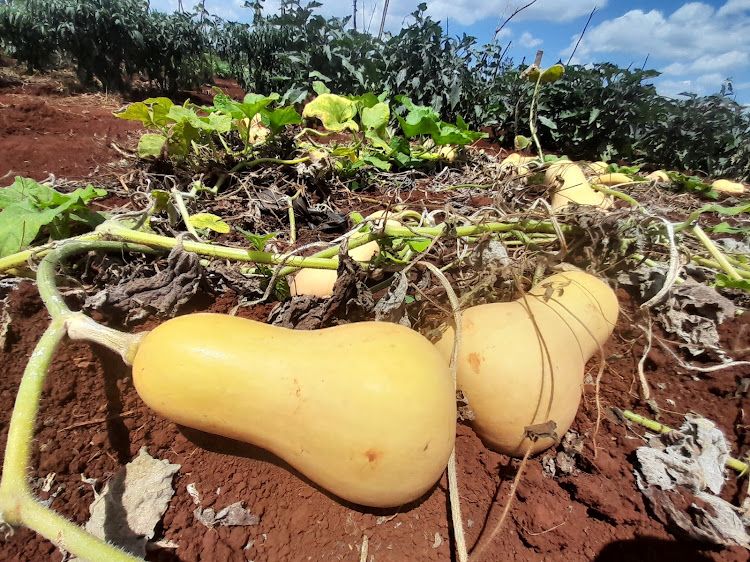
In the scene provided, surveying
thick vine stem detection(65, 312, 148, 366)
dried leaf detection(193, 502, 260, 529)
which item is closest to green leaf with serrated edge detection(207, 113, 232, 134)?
thick vine stem detection(65, 312, 148, 366)

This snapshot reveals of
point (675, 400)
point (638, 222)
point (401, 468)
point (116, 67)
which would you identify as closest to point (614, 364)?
point (675, 400)

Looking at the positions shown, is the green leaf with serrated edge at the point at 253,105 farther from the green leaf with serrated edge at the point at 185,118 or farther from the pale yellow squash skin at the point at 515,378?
the pale yellow squash skin at the point at 515,378

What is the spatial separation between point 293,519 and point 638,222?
→ 1.50 metres

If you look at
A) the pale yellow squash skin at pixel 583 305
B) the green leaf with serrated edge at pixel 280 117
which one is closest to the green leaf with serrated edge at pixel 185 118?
the green leaf with serrated edge at pixel 280 117

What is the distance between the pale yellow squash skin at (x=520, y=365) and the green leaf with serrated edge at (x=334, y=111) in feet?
6.83

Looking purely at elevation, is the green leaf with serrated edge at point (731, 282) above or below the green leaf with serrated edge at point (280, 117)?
below

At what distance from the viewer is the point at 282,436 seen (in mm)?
994

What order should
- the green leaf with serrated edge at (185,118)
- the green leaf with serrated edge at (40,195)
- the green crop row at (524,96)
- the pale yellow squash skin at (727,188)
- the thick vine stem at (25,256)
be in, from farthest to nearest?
the green crop row at (524,96), the pale yellow squash skin at (727,188), the green leaf with serrated edge at (185,118), the green leaf with serrated edge at (40,195), the thick vine stem at (25,256)

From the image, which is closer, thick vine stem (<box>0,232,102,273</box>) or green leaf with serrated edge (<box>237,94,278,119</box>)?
thick vine stem (<box>0,232,102,273</box>)

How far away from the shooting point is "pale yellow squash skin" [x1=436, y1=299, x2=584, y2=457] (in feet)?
3.75

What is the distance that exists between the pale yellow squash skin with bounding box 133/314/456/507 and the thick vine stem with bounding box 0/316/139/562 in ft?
0.63

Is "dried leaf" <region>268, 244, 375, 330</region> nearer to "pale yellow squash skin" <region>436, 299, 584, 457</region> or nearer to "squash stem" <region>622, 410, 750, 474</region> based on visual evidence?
"pale yellow squash skin" <region>436, 299, 584, 457</region>

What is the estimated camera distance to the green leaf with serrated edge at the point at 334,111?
293 centimetres

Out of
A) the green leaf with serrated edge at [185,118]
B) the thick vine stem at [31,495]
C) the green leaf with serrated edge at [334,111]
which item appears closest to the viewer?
the thick vine stem at [31,495]
